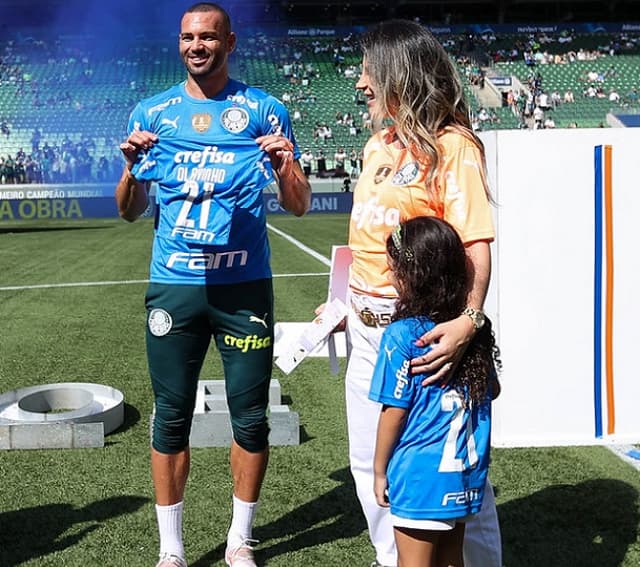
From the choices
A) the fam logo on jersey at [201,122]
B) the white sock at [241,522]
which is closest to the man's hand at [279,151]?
the fam logo on jersey at [201,122]

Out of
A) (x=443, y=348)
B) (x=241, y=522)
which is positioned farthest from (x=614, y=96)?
(x=443, y=348)

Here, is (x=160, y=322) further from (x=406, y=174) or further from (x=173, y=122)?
(x=406, y=174)

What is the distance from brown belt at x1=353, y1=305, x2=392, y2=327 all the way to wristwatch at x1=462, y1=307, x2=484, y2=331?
335mm

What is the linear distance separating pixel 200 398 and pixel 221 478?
2.72 ft

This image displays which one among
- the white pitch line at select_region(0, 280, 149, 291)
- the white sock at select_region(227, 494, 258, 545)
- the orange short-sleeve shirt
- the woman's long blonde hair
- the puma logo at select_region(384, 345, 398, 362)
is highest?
the woman's long blonde hair

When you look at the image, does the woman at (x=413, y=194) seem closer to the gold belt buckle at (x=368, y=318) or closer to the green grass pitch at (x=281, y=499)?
the gold belt buckle at (x=368, y=318)

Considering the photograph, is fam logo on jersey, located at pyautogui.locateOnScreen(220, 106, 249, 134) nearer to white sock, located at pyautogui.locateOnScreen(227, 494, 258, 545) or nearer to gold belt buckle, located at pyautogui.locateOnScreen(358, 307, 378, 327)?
gold belt buckle, located at pyautogui.locateOnScreen(358, 307, 378, 327)

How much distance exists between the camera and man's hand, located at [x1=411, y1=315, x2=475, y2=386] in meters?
2.38

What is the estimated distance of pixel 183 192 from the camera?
10.5 feet

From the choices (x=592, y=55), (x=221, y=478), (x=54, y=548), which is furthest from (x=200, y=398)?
(x=592, y=55)

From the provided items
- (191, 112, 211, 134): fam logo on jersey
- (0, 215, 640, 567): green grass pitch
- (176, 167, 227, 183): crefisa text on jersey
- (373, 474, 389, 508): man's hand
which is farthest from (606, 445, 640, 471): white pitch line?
(191, 112, 211, 134): fam logo on jersey

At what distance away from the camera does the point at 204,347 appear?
11.2 feet

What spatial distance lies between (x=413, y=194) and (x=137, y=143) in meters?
1.11

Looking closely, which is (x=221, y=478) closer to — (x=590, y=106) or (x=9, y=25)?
(x=590, y=106)
